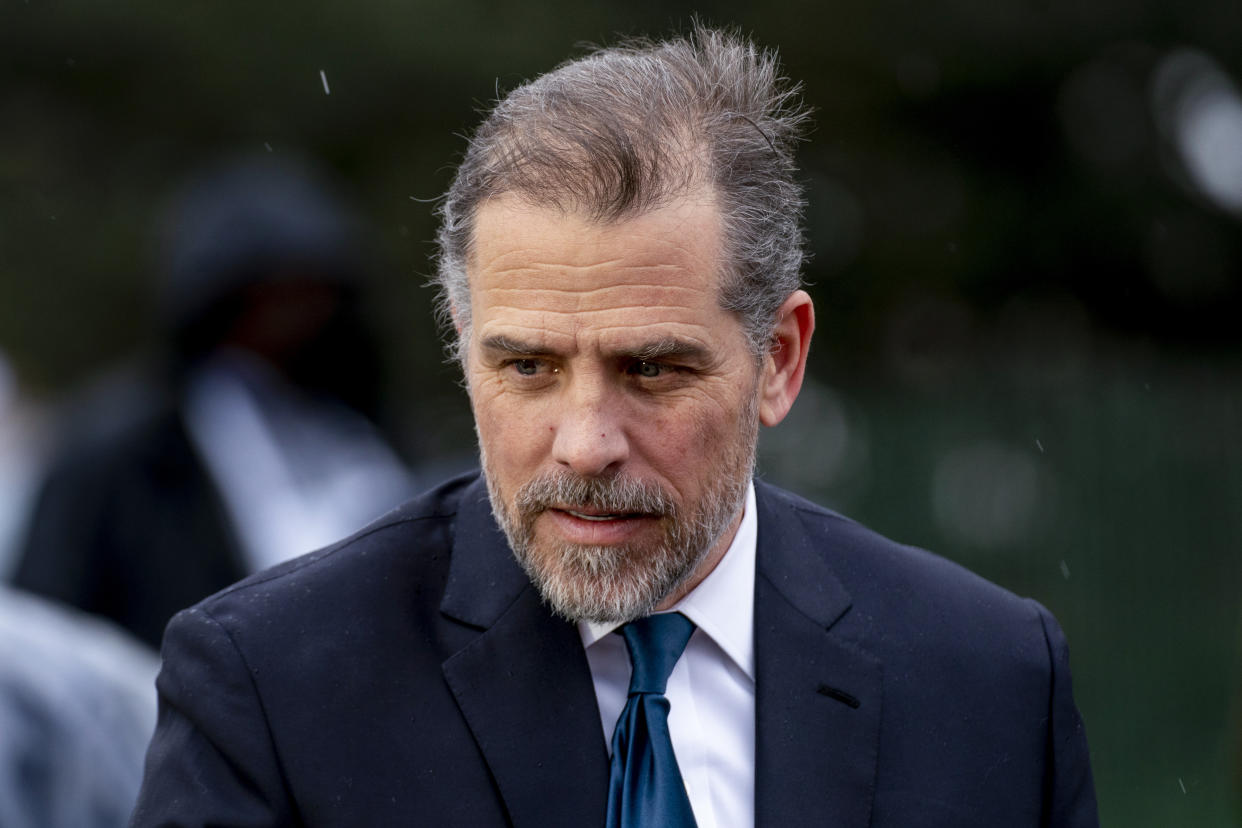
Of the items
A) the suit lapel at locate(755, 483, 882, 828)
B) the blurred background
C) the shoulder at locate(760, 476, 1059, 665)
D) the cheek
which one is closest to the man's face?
the cheek

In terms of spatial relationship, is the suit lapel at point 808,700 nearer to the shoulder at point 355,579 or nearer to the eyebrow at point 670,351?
the eyebrow at point 670,351

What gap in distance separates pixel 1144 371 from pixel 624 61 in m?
7.01

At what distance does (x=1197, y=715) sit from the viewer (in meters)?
9.24

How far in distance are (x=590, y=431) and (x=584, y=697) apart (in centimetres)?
45

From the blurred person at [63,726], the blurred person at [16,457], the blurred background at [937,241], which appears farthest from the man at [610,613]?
the blurred background at [937,241]

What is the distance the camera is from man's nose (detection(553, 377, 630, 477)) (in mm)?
2742

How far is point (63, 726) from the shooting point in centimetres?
319

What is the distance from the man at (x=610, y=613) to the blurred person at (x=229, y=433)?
2423mm

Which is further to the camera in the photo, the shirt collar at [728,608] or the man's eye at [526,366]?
the shirt collar at [728,608]

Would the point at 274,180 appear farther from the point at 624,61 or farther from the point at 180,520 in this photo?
the point at 624,61

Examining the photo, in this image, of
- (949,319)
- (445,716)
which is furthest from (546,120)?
(949,319)

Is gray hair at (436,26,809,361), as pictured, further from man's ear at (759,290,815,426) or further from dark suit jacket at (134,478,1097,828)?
dark suit jacket at (134,478,1097,828)

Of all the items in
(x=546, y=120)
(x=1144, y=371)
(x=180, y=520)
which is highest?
(x=546, y=120)

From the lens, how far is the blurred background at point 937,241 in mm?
9352
